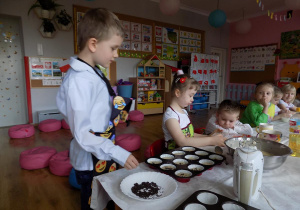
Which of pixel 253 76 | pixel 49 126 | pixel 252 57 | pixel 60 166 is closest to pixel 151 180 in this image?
pixel 60 166

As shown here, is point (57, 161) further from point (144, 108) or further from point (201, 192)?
point (144, 108)

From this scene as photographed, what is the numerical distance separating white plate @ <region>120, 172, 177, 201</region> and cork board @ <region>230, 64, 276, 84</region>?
6.21m

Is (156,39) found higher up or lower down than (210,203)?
higher up

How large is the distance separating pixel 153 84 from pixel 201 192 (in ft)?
14.9

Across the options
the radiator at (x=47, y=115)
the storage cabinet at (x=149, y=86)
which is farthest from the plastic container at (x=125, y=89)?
the radiator at (x=47, y=115)

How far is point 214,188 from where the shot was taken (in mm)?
681

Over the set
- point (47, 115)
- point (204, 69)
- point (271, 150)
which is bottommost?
point (47, 115)

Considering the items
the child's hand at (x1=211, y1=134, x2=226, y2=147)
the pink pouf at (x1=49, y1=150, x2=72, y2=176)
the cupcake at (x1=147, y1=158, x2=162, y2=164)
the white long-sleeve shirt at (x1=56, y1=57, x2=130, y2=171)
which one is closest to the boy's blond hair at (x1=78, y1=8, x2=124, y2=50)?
the white long-sleeve shirt at (x1=56, y1=57, x2=130, y2=171)

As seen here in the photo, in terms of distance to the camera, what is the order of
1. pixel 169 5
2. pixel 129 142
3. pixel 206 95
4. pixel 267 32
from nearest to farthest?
pixel 129 142, pixel 169 5, pixel 267 32, pixel 206 95

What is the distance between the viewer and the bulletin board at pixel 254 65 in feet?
19.5

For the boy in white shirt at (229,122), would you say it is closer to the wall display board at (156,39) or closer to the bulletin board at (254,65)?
the wall display board at (156,39)

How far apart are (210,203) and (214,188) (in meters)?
0.11

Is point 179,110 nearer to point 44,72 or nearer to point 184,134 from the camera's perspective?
point 184,134

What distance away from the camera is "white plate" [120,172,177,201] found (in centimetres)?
63
